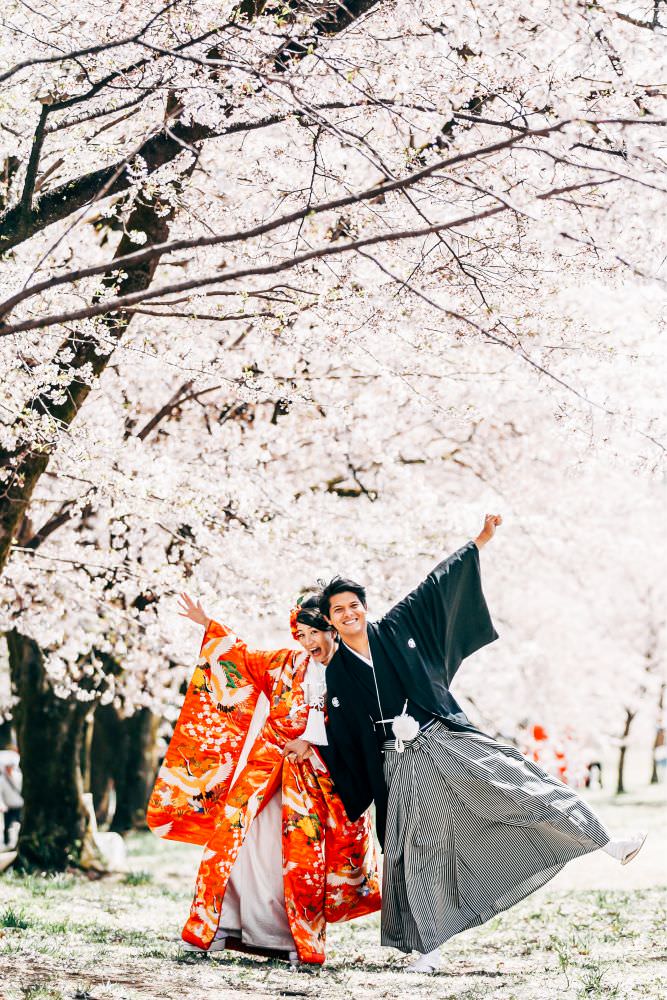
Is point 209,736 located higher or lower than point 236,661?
lower

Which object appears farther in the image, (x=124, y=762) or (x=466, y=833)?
(x=124, y=762)

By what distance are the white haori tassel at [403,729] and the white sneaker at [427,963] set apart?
88cm

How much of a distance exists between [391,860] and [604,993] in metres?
1.23

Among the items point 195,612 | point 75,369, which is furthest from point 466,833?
point 75,369

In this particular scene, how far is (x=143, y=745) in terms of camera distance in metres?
14.5

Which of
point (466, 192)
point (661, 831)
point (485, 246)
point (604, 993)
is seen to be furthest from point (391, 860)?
point (661, 831)

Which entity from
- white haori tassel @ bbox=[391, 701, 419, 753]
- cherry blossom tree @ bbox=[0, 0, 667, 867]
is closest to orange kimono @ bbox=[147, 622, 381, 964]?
white haori tassel @ bbox=[391, 701, 419, 753]

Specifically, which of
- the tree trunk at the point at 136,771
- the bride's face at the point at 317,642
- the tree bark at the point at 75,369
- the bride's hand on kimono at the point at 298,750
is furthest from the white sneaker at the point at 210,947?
the tree trunk at the point at 136,771

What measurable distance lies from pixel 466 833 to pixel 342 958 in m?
1.11

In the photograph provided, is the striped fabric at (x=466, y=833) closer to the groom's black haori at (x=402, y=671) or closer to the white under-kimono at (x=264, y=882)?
the groom's black haori at (x=402, y=671)

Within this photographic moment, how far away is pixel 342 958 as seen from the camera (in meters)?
5.28

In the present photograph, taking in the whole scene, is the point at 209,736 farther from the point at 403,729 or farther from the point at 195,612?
the point at 403,729

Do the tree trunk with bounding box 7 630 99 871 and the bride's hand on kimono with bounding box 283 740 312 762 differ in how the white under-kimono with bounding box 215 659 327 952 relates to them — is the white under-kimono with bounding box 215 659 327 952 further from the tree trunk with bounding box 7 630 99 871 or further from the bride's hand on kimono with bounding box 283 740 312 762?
the tree trunk with bounding box 7 630 99 871

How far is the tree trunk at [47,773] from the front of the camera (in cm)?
982
